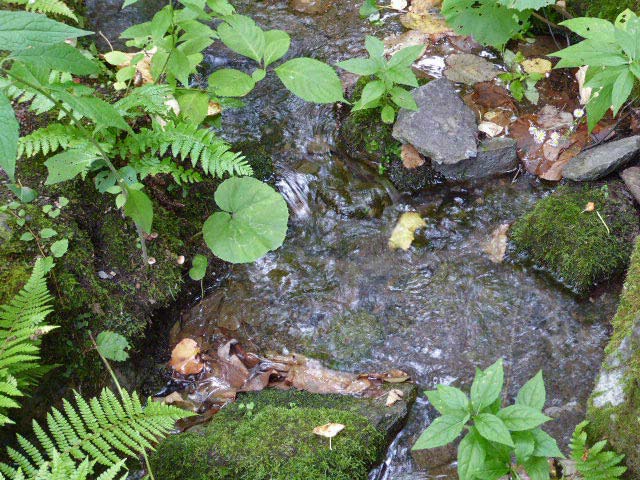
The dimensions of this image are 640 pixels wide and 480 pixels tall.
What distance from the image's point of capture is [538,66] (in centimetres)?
446

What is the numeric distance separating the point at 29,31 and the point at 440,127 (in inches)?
121

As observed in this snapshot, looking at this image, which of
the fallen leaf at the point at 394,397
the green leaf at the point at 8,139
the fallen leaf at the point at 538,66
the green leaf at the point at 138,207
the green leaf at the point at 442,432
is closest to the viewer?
the green leaf at the point at 8,139

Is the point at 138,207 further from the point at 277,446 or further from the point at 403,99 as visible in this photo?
the point at 403,99

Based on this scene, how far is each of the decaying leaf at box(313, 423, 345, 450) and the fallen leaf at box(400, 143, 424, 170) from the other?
7.18 feet

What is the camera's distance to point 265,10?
213 inches

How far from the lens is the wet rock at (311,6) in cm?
539

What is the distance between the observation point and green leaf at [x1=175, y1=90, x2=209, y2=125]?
3312mm

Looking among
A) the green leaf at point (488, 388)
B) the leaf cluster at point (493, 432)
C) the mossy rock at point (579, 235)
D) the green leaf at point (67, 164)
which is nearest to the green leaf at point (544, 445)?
the leaf cluster at point (493, 432)

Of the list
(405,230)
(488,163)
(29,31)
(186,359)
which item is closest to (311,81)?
(405,230)

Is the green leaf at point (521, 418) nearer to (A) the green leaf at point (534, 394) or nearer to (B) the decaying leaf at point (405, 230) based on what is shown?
(A) the green leaf at point (534, 394)

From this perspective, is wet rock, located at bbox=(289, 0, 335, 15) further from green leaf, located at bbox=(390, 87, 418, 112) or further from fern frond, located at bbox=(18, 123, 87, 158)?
fern frond, located at bbox=(18, 123, 87, 158)

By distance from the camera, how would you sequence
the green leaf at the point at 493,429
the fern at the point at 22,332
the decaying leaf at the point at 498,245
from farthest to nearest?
the decaying leaf at the point at 498,245, the fern at the point at 22,332, the green leaf at the point at 493,429

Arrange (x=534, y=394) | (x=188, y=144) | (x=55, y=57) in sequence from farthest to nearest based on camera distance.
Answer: (x=188, y=144), (x=534, y=394), (x=55, y=57)

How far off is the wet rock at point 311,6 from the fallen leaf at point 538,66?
2.13 m
